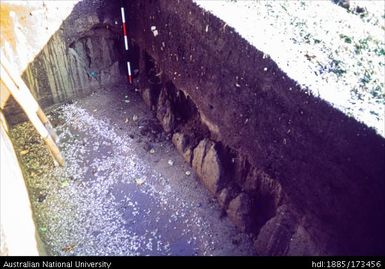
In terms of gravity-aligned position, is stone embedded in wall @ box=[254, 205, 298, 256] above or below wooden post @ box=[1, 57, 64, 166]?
below

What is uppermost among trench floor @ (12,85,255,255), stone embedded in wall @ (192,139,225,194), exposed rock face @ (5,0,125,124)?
exposed rock face @ (5,0,125,124)

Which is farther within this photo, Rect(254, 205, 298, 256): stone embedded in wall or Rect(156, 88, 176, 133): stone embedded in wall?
Rect(156, 88, 176, 133): stone embedded in wall

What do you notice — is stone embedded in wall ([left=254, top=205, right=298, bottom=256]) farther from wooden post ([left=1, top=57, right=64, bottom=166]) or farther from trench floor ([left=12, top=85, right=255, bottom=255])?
wooden post ([left=1, top=57, right=64, bottom=166])

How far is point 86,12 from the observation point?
5227mm

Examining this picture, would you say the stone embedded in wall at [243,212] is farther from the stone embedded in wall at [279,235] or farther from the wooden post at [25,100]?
the wooden post at [25,100]

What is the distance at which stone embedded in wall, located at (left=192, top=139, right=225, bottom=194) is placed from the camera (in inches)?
166

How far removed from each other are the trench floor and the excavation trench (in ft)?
0.05

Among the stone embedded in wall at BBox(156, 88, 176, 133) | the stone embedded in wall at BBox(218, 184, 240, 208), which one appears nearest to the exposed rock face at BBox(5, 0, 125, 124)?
the stone embedded in wall at BBox(156, 88, 176, 133)

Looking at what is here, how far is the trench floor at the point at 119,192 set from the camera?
392 centimetres

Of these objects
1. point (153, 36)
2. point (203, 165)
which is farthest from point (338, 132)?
point (153, 36)

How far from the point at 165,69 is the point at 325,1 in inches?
84.4

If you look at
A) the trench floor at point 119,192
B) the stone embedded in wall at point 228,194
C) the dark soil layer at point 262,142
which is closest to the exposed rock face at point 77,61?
the trench floor at point 119,192

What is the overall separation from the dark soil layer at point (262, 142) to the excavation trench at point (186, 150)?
1 centimetres

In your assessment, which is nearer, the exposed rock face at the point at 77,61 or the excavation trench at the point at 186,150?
the excavation trench at the point at 186,150
